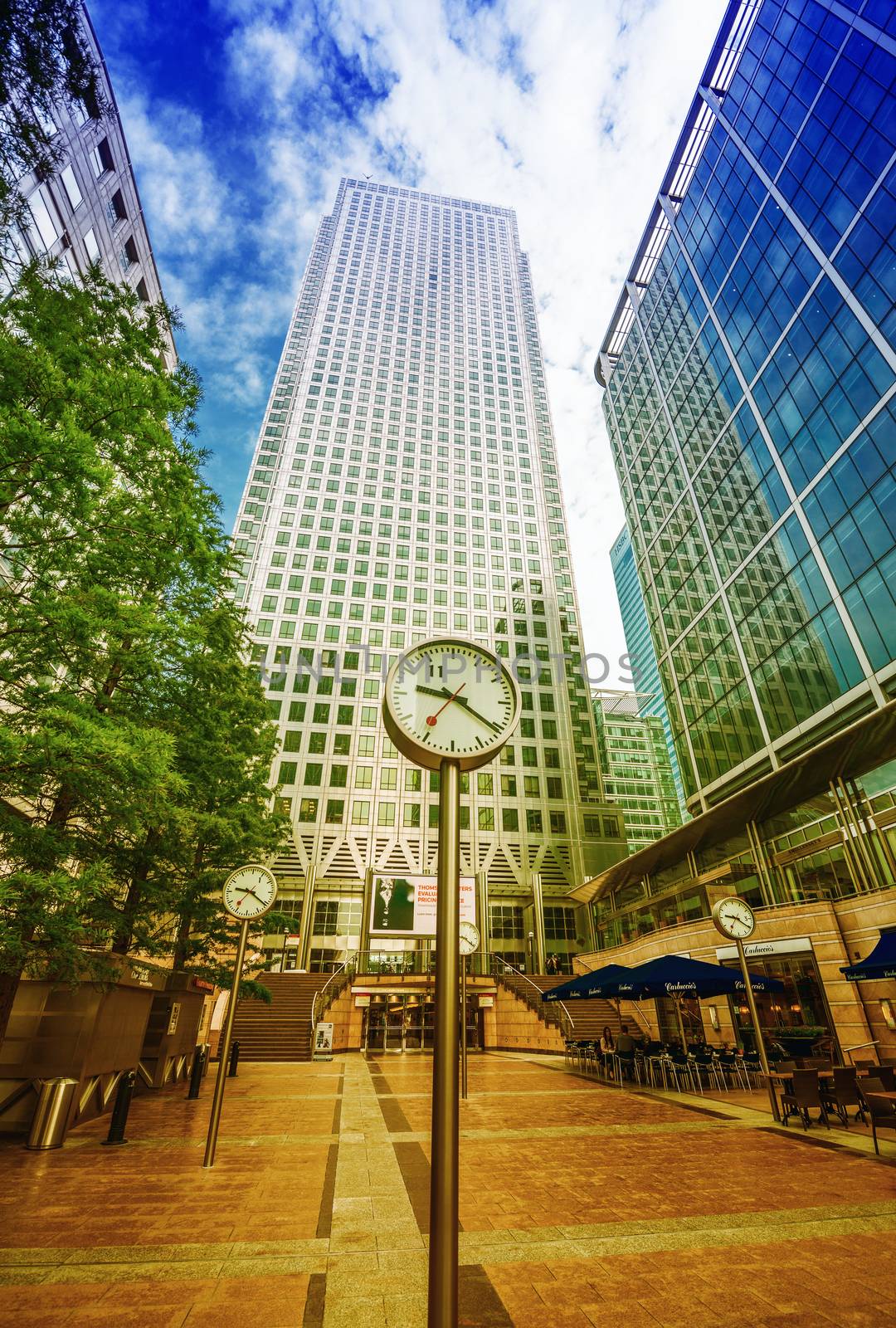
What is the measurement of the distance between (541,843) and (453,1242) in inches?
1859

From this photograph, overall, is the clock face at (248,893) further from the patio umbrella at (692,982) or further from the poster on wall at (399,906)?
the poster on wall at (399,906)

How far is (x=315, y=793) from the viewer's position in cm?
4634

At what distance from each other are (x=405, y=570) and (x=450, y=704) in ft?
184

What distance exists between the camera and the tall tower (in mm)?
45781

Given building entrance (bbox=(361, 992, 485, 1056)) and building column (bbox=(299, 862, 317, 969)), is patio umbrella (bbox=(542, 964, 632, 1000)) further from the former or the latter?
building column (bbox=(299, 862, 317, 969))

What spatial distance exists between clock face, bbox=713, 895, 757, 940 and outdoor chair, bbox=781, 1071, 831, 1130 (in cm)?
327

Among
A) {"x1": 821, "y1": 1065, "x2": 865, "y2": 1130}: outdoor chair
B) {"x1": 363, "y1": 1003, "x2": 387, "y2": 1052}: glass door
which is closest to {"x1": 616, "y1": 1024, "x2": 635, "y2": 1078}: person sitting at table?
{"x1": 821, "y1": 1065, "x2": 865, "y2": 1130}: outdoor chair

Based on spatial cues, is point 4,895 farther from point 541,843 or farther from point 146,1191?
point 541,843

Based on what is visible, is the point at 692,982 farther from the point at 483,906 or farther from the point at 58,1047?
the point at 483,906

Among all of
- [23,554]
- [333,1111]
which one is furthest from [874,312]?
Answer: [333,1111]

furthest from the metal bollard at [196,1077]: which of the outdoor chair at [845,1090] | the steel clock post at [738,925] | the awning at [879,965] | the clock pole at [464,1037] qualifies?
the awning at [879,965]

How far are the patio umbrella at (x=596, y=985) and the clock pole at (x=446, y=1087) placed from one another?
50.7 ft

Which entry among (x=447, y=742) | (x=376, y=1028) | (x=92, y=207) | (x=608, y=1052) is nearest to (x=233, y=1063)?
(x=376, y=1028)

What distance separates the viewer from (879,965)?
11.2 m
